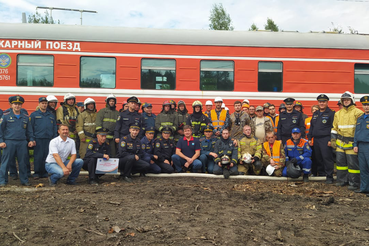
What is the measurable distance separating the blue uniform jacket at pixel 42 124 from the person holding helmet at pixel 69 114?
1.38 feet

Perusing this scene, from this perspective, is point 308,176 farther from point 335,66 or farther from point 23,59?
point 23,59

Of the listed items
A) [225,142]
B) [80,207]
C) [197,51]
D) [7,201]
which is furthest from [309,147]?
[7,201]

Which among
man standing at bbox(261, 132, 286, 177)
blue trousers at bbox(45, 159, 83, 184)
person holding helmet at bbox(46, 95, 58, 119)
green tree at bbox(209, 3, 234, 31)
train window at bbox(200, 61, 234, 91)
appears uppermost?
green tree at bbox(209, 3, 234, 31)

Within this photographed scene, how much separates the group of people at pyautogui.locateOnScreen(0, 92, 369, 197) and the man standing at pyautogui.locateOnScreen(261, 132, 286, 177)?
0.02 m

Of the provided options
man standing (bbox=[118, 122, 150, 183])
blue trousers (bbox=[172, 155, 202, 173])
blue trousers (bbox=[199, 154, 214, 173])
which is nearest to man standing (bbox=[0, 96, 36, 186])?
man standing (bbox=[118, 122, 150, 183])

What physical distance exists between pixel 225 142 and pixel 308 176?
2058 mm

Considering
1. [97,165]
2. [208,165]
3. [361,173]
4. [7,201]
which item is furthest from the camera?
[208,165]

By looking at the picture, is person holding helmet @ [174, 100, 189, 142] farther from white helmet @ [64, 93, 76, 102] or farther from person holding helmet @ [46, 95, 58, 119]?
person holding helmet @ [46, 95, 58, 119]

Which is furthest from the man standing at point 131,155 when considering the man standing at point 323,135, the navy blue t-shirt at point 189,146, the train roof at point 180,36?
the man standing at point 323,135

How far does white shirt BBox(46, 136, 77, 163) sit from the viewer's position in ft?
21.3

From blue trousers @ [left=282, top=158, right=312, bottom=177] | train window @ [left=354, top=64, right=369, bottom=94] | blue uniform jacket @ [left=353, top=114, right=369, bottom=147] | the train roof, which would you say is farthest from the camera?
train window @ [left=354, top=64, right=369, bottom=94]

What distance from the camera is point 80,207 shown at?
4.71m

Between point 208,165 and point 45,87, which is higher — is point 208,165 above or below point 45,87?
below

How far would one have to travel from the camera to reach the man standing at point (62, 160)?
21.2 ft
